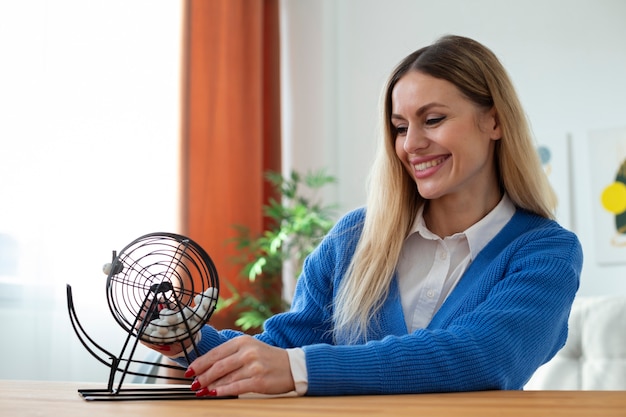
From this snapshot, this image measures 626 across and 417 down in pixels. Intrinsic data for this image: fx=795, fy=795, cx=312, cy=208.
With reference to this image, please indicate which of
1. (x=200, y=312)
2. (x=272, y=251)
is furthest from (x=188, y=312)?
(x=272, y=251)

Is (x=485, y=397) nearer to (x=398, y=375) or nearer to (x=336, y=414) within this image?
(x=398, y=375)

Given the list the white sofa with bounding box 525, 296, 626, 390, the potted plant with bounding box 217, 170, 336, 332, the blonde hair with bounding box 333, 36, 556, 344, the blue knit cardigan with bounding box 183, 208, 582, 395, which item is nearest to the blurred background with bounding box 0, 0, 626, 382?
the potted plant with bounding box 217, 170, 336, 332

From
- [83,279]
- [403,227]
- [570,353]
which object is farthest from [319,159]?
[403,227]

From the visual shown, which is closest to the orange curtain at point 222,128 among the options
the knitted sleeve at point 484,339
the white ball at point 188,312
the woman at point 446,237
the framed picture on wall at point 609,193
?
the framed picture on wall at point 609,193

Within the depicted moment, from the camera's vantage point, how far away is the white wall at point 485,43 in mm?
3928

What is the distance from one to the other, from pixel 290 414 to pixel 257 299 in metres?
3.10

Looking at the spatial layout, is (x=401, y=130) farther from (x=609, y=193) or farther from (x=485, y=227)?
(x=609, y=193)

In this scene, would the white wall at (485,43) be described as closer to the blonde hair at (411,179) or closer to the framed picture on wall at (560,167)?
the framed picture on wall at (560,167)

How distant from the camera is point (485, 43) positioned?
4320 mm

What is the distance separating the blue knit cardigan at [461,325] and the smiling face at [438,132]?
0.16m

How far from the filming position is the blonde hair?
1717mm

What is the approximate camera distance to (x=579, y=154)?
13.0ft

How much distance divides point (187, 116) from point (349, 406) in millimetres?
3036

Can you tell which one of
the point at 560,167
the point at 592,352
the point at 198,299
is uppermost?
the point at 560,167
